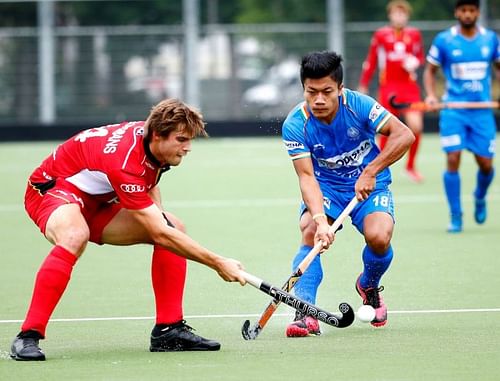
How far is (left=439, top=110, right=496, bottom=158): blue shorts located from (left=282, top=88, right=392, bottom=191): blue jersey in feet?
11.9

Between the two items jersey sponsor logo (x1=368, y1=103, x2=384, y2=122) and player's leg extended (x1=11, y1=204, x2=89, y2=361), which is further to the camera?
jersey sponsor logo (x1=368, y1=103, x2=384, y2=122)

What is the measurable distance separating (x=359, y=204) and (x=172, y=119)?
4.56ft

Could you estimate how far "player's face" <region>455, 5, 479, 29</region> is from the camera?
9938 millimetres

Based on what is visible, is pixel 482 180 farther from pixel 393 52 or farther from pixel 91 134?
pixel 91 134

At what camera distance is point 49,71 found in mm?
23922

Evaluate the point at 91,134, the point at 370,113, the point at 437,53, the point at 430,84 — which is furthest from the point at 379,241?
the point at 430,84

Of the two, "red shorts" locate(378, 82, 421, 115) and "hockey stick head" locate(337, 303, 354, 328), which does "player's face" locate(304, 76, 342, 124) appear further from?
"red shorts" locate(378, 82, 421, 115)

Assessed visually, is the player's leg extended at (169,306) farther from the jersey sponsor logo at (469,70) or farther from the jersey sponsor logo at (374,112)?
the jersey sponsor logo at (469,70)

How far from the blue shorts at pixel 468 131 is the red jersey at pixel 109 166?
4.74 metres

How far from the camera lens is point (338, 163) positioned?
21.1 feet

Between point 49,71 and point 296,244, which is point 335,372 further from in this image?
point 49,71

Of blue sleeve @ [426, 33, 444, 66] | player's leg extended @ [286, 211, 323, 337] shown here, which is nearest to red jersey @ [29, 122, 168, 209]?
player's leg extended @ [286, 211, 323, 337]

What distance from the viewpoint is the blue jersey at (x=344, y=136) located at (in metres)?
6.21

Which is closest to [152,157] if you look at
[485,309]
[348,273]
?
[485,309]
